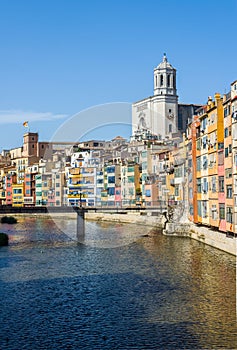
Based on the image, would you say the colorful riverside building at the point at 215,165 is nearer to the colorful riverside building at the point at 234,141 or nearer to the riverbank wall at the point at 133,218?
the colorful riverside building at the point at 234,141

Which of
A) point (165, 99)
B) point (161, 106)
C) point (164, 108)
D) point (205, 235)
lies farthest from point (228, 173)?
point (165, 99)

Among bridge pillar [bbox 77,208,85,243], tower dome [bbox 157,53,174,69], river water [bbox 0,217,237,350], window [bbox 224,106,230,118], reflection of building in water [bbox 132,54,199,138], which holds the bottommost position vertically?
river water [bbox 0,217,237,350]

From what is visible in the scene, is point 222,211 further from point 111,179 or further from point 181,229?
point 111,179

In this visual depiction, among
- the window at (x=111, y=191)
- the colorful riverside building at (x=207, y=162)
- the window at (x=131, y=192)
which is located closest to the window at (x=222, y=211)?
the colorful riverside building at (x=207, y=162)

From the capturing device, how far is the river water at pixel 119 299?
15727 millimetres

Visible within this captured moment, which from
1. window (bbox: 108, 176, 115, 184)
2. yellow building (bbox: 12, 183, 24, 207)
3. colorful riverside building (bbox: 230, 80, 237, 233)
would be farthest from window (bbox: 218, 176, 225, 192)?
yellow building (bbox: 12, 183, 24, 207)

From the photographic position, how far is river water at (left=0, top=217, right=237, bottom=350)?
15.7 metres

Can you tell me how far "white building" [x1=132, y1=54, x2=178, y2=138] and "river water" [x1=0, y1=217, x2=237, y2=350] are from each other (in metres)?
76.2

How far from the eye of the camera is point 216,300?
20000mm

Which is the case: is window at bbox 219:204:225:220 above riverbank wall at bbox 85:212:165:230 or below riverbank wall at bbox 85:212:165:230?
above

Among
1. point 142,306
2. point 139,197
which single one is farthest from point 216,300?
point 139,197

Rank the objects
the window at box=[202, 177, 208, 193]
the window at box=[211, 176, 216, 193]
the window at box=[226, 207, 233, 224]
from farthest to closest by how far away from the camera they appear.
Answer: the window at box=[202, 177, 208, 193] < the window at box=[211, 176, 216, 193] < the window at box=[226, 207, 233, 224]

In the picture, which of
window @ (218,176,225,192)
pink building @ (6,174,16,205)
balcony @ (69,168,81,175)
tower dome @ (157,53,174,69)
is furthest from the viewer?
tower dome @ (157,53,174,69)

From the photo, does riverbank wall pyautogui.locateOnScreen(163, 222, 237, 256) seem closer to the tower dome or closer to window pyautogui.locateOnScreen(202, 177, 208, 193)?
window pyautogui.locateOnScreen(202, 177, 208, 193)
